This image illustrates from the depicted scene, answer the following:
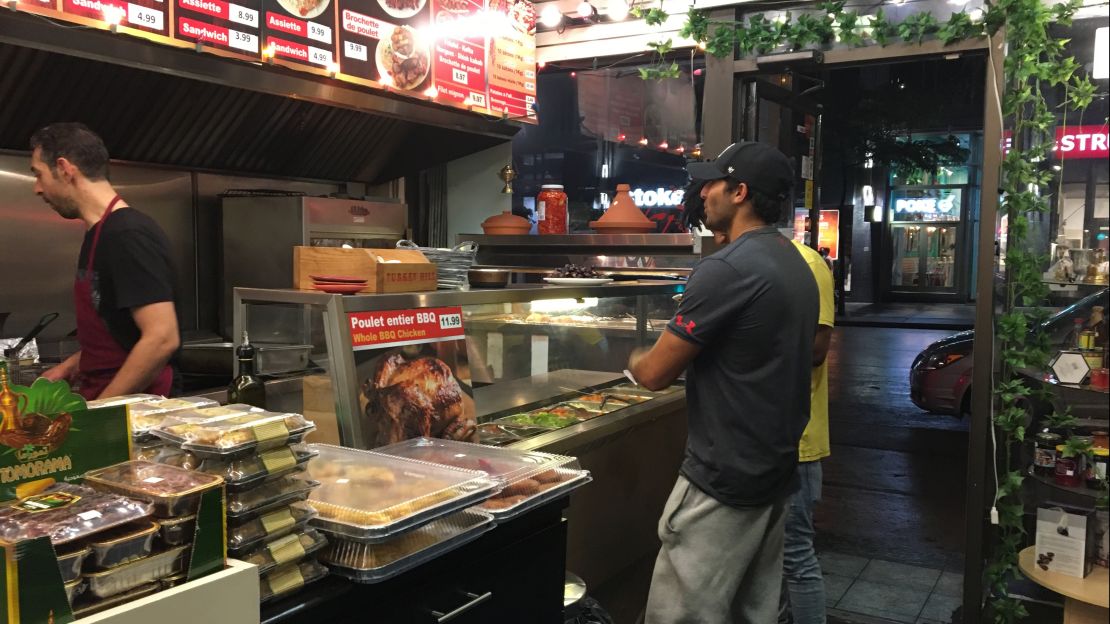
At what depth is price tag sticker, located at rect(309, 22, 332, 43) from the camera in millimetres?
5040

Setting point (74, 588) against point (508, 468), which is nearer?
point (74, 588)

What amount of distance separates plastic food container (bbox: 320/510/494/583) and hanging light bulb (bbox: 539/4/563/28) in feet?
15.1

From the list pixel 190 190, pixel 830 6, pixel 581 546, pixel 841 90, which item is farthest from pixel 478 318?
pixel 841 90

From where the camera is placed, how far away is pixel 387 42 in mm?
5488

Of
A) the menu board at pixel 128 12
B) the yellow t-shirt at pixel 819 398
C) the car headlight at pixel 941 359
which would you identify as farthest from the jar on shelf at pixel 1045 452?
the car headlight at pixel 941 359

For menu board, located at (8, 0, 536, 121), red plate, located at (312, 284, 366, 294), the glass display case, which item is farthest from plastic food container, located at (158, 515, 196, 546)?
menu board, located at (8, 0, 536, 121)

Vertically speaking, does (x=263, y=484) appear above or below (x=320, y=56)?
below

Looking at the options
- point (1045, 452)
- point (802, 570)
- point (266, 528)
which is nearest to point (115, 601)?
point (266, 528)

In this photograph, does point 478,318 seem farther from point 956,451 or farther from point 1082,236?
point 956,451

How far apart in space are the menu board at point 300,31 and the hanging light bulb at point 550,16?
1.67 meters

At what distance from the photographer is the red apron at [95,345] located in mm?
3244

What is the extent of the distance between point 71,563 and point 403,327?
1671mm

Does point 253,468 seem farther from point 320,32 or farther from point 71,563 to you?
point 320,32

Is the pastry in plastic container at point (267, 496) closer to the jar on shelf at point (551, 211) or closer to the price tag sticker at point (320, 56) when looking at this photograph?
the price tag sticker at point (320, 56)
